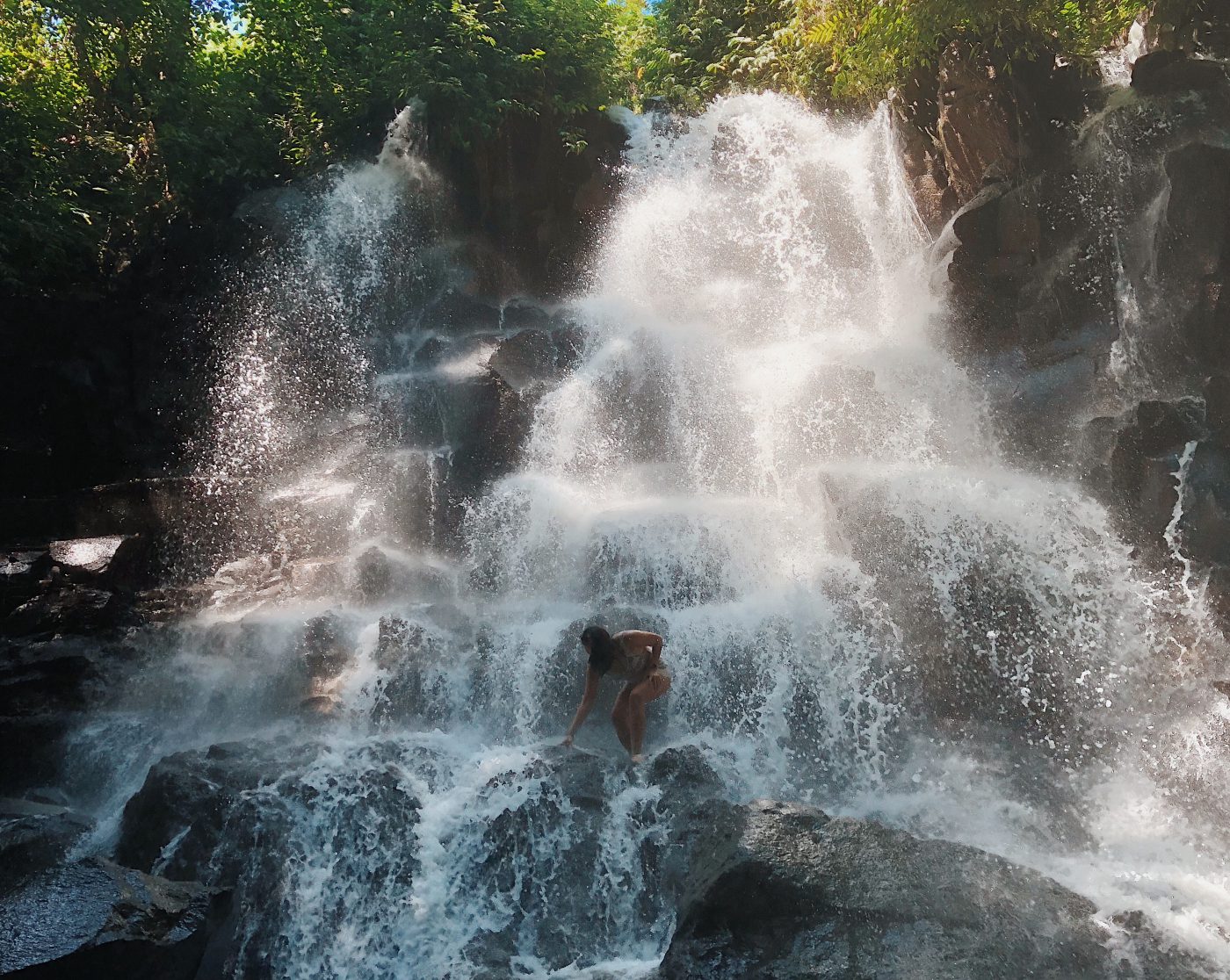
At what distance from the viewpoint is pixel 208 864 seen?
5965 millimetres

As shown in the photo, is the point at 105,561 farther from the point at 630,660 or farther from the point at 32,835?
the point at 630,660

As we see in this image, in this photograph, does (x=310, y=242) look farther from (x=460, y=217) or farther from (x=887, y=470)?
(x=887, y=470)

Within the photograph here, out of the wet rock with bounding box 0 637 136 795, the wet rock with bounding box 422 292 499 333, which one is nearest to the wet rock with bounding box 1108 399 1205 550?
the wet rock with bounding box 422 292 499 333

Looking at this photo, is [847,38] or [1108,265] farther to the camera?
[847,38]

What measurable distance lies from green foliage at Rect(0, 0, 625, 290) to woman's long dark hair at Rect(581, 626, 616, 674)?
421 inches

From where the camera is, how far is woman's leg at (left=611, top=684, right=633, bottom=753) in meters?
6.95

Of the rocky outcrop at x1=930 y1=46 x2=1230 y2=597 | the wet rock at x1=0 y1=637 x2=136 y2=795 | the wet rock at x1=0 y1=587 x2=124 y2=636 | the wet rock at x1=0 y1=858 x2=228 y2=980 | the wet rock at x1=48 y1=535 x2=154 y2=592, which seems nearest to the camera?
the wet rock at x1=0 y1=858 x2=228 y2=980

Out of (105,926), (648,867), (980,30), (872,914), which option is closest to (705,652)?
(648,867)

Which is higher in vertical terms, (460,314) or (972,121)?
(972,121)

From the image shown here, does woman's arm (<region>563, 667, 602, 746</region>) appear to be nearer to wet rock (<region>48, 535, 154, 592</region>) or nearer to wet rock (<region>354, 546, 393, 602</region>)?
wet rock (<region>354, 546, 393, 602</region>)

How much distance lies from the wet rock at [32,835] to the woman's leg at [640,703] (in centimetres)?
411

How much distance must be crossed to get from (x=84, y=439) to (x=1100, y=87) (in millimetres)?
15136

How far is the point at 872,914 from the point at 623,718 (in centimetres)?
278

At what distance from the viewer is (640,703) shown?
6.95 m
